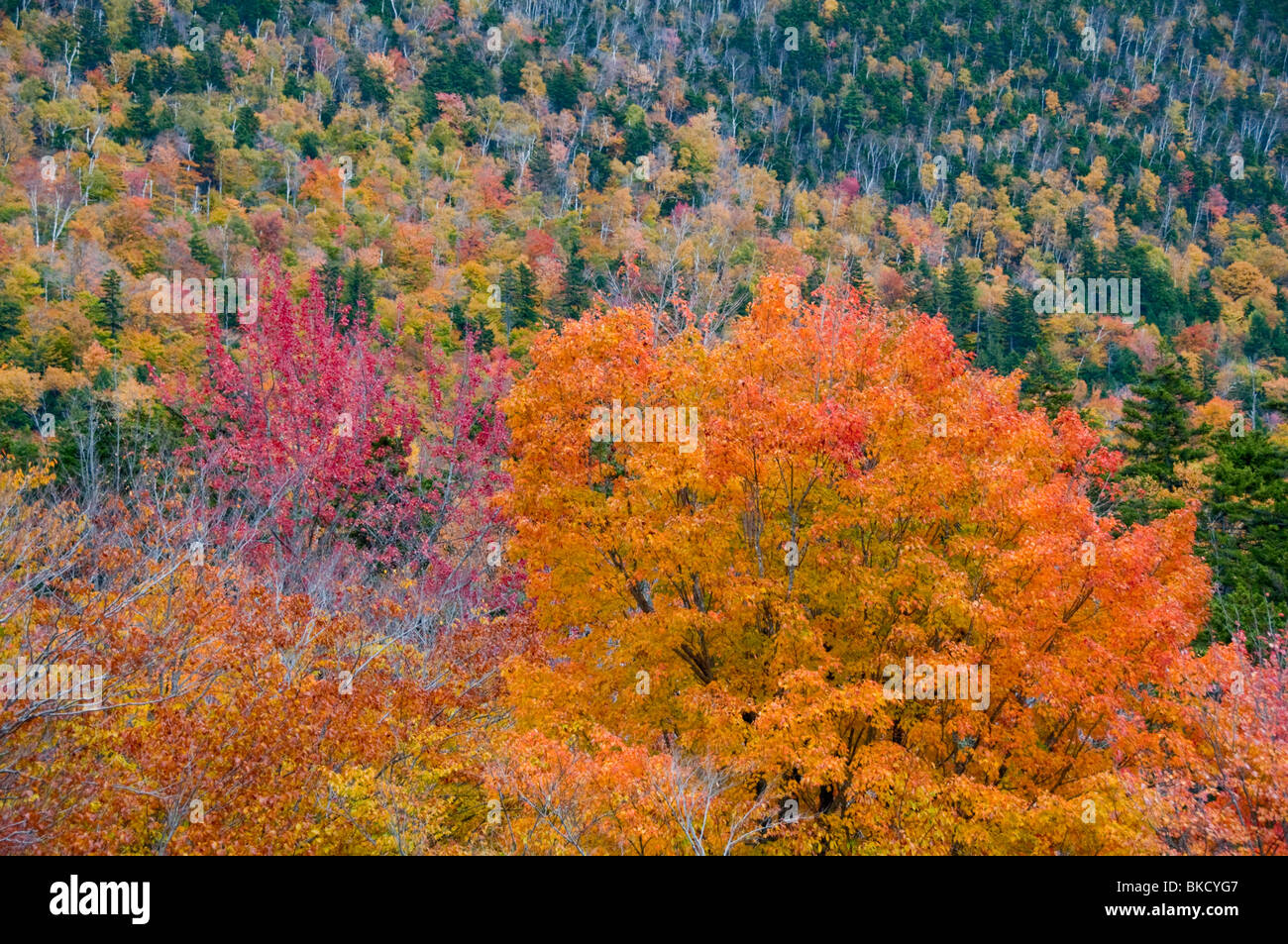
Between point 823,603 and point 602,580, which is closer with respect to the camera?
point 823,603

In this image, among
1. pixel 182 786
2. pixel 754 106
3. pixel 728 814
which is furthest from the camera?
pixel 754 106

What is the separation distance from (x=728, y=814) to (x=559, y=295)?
185ft

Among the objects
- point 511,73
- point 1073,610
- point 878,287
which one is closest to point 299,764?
point 1073,610

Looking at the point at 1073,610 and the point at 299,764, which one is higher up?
the point at 1073,610

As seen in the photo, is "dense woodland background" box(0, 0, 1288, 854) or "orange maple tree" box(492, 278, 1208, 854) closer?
"dense woodland background" box(0, 0, 1288, 854)

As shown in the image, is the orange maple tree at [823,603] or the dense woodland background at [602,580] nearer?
the dense woodland background at [602,580]

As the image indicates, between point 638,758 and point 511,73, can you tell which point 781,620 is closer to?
point 638,758

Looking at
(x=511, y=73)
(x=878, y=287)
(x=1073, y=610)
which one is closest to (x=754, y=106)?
(x=511, y=73)

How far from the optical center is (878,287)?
85938mm

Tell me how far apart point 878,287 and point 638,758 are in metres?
81.8

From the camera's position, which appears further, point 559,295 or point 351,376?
point 559,295
